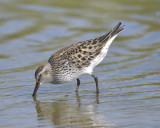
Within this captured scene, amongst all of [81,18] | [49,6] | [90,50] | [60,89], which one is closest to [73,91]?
→ [60,89]

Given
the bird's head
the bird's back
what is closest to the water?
the bird's head

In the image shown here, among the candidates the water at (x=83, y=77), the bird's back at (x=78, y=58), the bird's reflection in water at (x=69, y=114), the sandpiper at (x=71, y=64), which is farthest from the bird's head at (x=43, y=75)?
the bird's reflection in water at (x=69, y=114)

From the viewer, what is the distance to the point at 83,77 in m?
12.1

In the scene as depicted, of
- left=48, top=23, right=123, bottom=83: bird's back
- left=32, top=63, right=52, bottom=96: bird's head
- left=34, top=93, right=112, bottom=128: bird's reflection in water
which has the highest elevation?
left=48, top=23, right=123, bottom=83: bird's back

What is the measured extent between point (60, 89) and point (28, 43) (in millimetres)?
4822

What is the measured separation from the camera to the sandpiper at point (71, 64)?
10703mm

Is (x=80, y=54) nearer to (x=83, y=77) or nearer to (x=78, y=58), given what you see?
(x=78, y=58)

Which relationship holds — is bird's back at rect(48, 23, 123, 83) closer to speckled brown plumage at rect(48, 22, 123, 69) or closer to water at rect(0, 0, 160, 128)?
speckled brown plumage at rect(48, 22, 123, 69)

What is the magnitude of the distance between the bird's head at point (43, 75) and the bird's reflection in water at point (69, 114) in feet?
2.45

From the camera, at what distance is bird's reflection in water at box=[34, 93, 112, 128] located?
810cm

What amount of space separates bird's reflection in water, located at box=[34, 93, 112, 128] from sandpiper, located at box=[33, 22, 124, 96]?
2.77ft

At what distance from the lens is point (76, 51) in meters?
10.8

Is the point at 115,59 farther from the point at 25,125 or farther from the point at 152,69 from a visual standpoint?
the point at 25,125

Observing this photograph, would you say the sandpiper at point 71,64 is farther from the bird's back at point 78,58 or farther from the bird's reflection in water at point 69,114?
the bird's reflection in water at point 69,114
